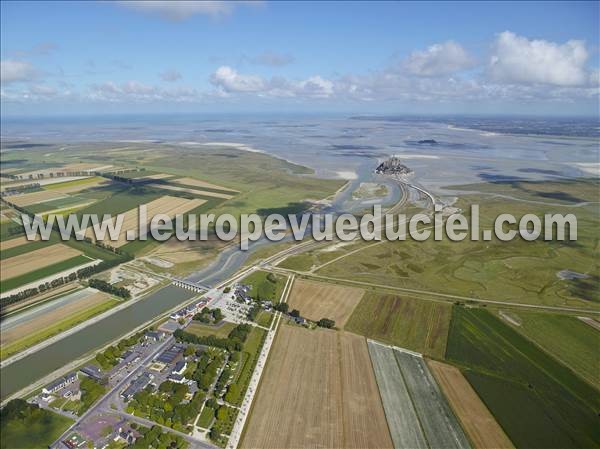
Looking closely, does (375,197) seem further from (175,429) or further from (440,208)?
(175,429)

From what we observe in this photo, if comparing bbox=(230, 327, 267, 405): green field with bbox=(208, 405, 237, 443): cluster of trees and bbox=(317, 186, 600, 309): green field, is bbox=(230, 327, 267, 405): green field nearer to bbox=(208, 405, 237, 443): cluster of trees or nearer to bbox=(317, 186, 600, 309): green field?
bbox=(208, 405, 237, 443): cluster of trees

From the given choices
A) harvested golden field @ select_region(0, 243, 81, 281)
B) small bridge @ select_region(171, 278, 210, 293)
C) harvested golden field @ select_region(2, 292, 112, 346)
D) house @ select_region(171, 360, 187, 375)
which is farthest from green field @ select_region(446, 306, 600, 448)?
harvested golden field @ select_region(0, 243, 81, 281)

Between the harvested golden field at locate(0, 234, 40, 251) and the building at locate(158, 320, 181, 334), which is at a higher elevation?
the harvested golden field at locate(0, 234, 40, 251)

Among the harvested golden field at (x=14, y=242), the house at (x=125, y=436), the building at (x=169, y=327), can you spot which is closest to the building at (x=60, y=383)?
the house at (x=125, y=436)

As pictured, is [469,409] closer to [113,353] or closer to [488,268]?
[488,268]

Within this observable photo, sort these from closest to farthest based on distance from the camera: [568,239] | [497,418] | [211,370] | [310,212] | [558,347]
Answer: [497,418]
[211,370]
[558,347]
[568,239]
[310,212]

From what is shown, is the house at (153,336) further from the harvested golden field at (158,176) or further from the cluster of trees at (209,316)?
the harvested golden field at (158,176)

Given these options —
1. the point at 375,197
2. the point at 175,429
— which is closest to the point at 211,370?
the point at 175,429
